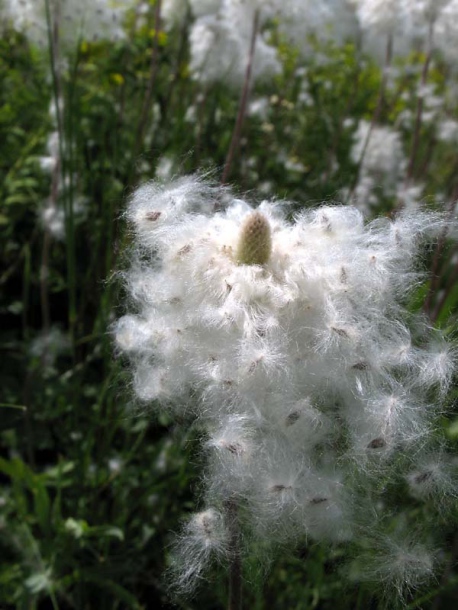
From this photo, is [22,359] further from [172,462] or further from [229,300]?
[229,300]

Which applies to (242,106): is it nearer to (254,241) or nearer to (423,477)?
(254,241)

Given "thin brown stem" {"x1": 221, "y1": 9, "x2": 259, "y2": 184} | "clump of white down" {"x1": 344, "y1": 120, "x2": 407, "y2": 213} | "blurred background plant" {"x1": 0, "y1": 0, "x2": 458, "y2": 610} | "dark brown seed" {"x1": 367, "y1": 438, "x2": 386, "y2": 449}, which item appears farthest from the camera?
"clump of white down" {"x1": 344, "y1": 120, "x2": 407, "y2": 213}

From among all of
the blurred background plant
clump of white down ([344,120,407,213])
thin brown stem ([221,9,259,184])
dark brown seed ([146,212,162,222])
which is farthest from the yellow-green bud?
clump of white down ([344,120,407,213])

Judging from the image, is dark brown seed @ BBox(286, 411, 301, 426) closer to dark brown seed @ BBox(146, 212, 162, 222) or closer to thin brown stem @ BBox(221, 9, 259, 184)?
dark brown seed @ BBox(146, 212, 162, 222)

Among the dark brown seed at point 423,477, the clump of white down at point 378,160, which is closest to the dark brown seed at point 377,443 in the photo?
the dark brown seed at point 423,477

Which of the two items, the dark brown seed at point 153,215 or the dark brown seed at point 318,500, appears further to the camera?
the dark brown seed at point 153,215

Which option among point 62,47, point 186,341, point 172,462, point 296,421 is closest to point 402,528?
point 296,421

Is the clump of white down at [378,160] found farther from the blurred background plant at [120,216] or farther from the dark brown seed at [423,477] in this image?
the dark brown seed at [423,477]
